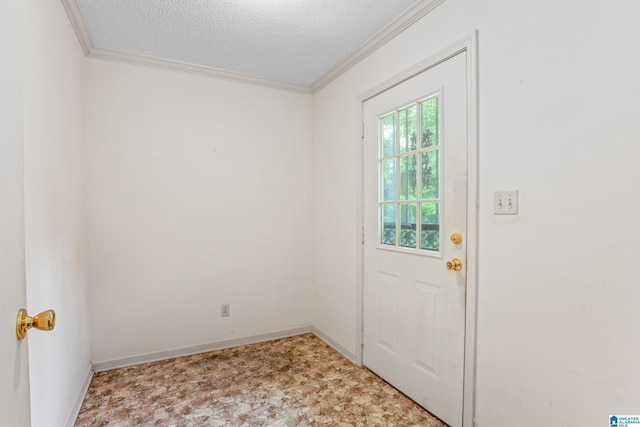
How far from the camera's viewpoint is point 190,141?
2824 mm

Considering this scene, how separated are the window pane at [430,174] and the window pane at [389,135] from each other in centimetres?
32

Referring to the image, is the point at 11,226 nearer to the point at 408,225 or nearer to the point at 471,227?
the point at 471,227

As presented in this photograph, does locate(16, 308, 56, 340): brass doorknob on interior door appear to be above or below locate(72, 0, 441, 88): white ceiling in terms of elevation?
below

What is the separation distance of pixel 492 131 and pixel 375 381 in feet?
6.12

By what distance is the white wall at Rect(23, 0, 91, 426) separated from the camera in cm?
140

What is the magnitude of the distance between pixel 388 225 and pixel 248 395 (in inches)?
60.6

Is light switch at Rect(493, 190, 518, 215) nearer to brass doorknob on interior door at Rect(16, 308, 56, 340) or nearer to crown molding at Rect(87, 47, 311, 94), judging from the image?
brass doorknob on interior door at Rect(16, 308, 56, 340)

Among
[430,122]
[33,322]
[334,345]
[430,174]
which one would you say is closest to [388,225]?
[430,174]

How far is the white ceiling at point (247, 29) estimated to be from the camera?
199cm

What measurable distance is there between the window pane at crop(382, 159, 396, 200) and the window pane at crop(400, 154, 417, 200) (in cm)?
8

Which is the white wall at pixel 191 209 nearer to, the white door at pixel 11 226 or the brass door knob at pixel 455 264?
the brass door knob at pixel 455 264

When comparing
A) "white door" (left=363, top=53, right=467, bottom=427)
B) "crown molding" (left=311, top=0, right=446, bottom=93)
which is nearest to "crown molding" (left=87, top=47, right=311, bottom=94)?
"crown molding" (left=311, top=0, right=446, bottom=93)

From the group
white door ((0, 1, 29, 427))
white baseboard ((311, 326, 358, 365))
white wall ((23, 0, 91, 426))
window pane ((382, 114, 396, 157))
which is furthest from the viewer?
white baseboard ((311, 326, 358, 365))

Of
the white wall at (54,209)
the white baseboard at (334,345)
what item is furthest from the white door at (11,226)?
the white baseboard at (334,345)
